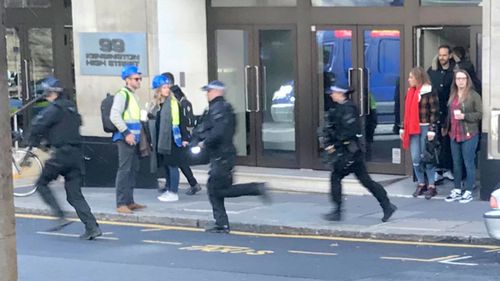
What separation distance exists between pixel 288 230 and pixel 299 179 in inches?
132

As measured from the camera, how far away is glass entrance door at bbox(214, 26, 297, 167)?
54.4ft

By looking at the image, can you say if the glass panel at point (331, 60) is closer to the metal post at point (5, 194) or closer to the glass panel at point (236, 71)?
the glass panel at point (236, 71)

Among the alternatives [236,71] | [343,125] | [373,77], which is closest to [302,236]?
[343,125]

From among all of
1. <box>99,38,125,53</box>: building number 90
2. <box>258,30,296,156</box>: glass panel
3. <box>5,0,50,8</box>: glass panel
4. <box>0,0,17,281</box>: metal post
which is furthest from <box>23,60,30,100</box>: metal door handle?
<box>0,0,17,281</box>: metal post

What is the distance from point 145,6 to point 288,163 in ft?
11.4

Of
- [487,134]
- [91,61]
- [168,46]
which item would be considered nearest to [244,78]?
[168,46]

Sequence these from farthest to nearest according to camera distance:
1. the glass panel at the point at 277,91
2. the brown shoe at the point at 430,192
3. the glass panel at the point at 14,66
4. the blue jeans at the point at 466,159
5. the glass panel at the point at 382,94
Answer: the glass panel at the point at 14,66 < the glass panel at the point at 277,91 < the glass panel at the point at 382,94 < the brown shoe at the point at 430,192 < the blue jeans at the point at 466,159

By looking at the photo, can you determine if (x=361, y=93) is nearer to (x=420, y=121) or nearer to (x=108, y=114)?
(x=420, y=121)

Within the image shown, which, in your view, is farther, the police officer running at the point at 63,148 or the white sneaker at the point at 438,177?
the white sneaker at the point at 438,177

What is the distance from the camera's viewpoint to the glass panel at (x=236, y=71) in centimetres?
1702

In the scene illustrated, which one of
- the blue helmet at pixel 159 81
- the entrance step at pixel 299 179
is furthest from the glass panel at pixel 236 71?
the blue helmet at pixel 159 81

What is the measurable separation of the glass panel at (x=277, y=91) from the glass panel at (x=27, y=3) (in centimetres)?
472

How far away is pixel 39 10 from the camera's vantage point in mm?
19078

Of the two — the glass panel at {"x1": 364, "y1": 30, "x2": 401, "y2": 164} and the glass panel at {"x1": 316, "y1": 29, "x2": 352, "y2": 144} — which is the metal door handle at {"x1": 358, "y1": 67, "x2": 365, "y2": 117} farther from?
the glass panel at {"x1": 316, "y1": 29, "x2": 352, "y2": 144}
